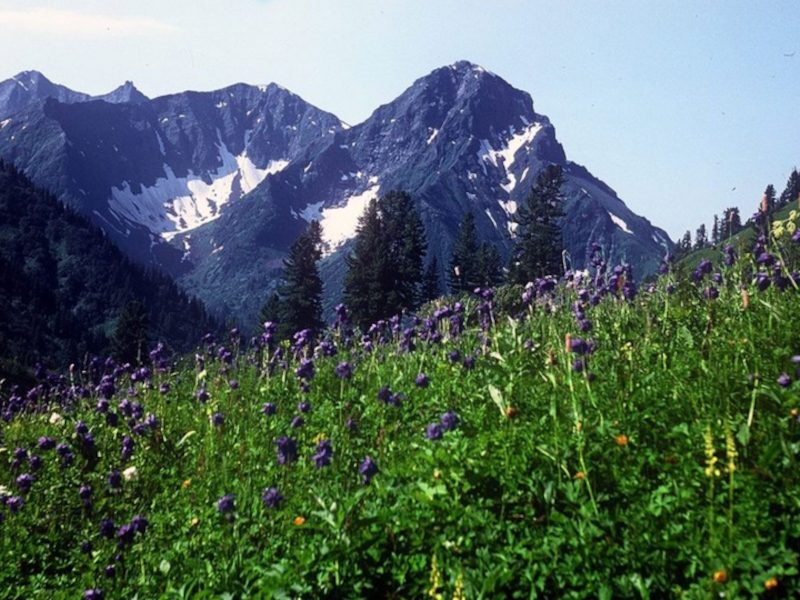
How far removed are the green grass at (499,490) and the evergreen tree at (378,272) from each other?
4920cm

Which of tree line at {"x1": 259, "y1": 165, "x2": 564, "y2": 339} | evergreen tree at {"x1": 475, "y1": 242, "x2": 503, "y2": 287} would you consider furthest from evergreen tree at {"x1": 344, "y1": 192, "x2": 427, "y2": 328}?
evergreen tree at {"x1": 475, "y1": 242, "x2": 503, "y2": 287}

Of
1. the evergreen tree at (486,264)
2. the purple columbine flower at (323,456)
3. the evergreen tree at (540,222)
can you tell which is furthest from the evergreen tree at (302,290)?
the purple columbine flower at (323,456)

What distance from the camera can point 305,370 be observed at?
739 cm

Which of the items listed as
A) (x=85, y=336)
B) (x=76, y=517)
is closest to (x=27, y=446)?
(x=76, y=517)

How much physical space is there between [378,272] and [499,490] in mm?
54075

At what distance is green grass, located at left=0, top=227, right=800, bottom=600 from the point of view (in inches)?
136

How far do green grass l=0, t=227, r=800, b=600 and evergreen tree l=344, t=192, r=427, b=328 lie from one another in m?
49.2

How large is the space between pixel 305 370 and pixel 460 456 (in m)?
3.40

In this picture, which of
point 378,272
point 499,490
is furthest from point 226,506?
point 378,272

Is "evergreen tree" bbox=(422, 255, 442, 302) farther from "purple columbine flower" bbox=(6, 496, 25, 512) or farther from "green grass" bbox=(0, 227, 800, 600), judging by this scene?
"purple columbine flower" bbox=(6, 496, 25, 512)

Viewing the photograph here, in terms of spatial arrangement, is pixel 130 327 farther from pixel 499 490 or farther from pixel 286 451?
pixel 499 490

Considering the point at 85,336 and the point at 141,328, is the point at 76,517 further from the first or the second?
the point at 85,336

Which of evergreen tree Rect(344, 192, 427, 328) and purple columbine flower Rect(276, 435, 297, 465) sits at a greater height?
evergreen tree Rect(344, 192, 427, 328)

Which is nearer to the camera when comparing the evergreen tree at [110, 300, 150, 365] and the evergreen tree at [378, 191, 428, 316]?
the evergreen tree at [378, 191, 428, 316]
